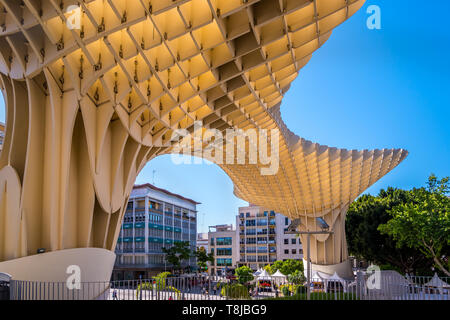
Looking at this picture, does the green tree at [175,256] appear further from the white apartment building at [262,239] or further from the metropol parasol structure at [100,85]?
the metropol parasol structure at [100,85]

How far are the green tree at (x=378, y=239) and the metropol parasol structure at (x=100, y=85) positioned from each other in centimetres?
3668

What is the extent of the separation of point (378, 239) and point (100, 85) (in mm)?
46781

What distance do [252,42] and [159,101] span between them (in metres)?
6.45

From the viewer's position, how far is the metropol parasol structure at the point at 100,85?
14.2 m

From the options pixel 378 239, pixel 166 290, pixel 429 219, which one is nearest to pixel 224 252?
pixel 378 239

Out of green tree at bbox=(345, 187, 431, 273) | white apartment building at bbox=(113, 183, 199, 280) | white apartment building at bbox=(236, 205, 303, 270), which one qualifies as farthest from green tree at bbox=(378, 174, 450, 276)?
white apartment building at bbox=(236, 205, 303, 270)

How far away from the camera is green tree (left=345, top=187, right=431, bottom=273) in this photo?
2056 inches

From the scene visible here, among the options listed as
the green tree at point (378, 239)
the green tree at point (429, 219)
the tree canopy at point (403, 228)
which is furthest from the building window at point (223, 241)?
the green tree at point (429, 219)

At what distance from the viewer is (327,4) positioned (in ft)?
50.5

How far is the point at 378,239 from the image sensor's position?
180 feet
